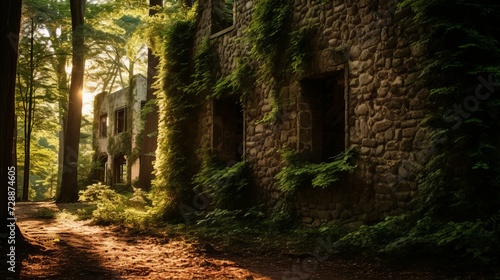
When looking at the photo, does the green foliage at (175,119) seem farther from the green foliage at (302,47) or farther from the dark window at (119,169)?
the dark window at (119,169)

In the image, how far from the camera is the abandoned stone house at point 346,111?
20.6ft

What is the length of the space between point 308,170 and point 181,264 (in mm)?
2909

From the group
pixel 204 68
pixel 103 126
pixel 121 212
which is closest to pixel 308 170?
pixel 204 68

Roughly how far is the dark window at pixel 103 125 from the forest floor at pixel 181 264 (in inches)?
714

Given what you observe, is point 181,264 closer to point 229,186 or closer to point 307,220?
point 307,220

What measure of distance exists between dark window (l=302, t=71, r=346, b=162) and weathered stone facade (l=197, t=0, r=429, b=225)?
0.07 ft

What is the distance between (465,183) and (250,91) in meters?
5.14

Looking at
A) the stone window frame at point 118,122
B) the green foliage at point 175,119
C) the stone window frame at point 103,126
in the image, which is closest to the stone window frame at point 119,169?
the stone window frame at point 118,122

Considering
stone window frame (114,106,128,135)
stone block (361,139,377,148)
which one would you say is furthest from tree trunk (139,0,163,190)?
stone block (361,139,377,148)

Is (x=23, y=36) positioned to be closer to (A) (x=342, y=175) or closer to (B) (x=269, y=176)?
(B) (x=269, y=176)

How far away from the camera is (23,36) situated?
59.4 ft

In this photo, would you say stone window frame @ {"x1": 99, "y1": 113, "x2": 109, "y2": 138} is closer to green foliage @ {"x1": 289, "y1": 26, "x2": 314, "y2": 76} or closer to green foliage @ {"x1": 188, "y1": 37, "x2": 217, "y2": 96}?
green foliage @ {"x1": 188, "y1": 37, "x2": 217, "y2": 96}

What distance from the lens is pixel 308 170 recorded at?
24.8ft

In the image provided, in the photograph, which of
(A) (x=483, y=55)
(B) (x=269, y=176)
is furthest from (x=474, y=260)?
(B) (x=269, y=176)
